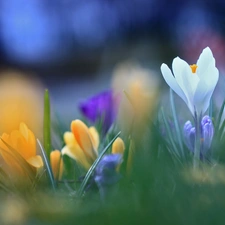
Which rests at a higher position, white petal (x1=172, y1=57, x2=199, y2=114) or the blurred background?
the blurred background

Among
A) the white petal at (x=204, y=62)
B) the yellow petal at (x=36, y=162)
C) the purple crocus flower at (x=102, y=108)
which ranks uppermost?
the purple crocus flower at (x=102, y=108)

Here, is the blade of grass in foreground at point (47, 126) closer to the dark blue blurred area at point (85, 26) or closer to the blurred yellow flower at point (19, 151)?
the blurred yellow flower at point (19, 151)

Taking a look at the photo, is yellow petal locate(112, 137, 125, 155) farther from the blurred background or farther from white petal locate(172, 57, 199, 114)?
the blurred background

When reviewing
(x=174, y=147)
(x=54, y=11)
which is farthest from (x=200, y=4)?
(x=174, y=147)

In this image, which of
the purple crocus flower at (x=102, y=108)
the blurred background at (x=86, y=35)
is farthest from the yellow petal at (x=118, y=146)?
the blurred background at (x=86, y=35)

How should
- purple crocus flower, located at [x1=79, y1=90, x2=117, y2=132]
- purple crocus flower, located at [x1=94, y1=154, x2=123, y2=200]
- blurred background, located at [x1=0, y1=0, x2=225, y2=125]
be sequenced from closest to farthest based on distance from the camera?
purple crocus flower, located at [x1=94, y1=154, x2=123, y2=200], purple crocus flower, located at [x1=79, y1=90, x2=117, y2=132], blurred background, located at [x1=0, y1=0, x2=225, y2=125]

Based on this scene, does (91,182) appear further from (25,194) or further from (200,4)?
(200,4)

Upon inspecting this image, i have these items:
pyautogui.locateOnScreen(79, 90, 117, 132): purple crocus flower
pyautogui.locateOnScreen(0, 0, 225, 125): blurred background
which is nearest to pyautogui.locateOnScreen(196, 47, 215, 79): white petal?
pyautogui.locateOnScreen(79, 90, 117, 132): purple crocus flower
